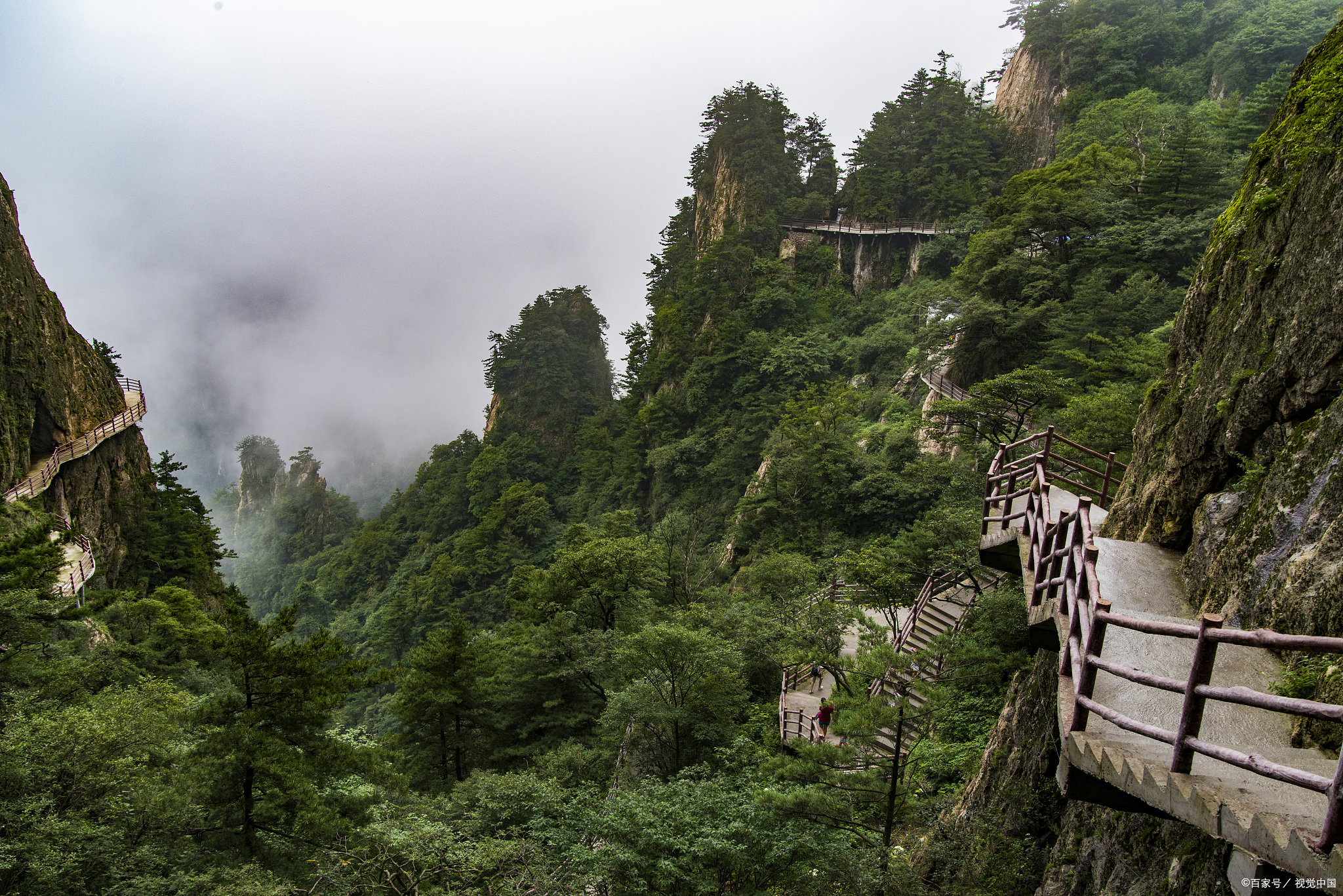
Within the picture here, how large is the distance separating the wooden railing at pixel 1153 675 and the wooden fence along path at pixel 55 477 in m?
16.0

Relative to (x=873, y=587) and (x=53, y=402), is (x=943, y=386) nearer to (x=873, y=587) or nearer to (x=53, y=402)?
(x=873, y=587)

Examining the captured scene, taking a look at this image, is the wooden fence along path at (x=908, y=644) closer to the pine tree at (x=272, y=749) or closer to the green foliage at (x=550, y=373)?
the pine tree at (x=272, y=749)

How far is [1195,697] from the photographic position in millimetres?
2635

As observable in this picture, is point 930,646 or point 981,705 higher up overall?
point 930,646

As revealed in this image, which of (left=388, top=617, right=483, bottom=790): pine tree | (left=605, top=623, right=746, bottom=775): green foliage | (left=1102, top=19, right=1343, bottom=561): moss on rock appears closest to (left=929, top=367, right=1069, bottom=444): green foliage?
(left=605, top=623, right=746, bottom=775): green foliage

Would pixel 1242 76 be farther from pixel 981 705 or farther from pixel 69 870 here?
pixel 69 870

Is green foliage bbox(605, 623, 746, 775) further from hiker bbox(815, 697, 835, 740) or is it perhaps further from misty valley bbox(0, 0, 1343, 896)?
hiker bbox(815, 697, 835, 740)

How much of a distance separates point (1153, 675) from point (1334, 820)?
0.75 m

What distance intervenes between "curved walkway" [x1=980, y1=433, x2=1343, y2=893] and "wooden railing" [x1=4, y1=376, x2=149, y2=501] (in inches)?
908

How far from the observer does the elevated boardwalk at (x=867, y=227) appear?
38031 mm

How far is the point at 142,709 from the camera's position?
1063 cm

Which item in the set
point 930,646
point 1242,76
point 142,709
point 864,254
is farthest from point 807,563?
point 1242,76

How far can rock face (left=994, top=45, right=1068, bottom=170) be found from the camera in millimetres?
37719

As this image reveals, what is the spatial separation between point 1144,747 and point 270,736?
10.2 metres
